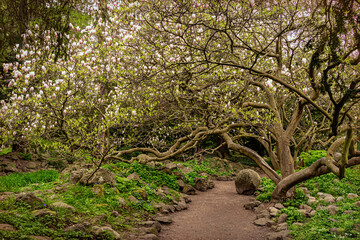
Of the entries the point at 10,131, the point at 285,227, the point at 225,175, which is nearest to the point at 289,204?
the point at 285,227

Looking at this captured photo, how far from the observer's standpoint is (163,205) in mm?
9125

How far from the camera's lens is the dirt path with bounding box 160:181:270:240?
7049 millimetres

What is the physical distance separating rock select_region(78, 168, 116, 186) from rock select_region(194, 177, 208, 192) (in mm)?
5390

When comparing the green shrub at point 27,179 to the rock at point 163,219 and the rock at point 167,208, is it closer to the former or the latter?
the rock at point 167,208

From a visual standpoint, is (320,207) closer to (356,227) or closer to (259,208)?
(259,208)

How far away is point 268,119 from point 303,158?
6.53 meters

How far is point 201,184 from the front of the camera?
13.4 metres

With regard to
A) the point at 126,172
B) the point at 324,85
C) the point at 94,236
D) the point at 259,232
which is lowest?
the point at 259,232

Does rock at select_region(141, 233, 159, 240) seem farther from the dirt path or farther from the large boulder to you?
the large boulder

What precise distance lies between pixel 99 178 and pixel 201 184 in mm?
6088

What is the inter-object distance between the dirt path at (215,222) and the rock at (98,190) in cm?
202

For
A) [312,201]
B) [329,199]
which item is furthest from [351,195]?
[312,201]

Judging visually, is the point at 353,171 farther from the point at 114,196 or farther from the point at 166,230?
the point at 114,196

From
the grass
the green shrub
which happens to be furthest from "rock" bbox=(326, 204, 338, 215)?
the green shrub
